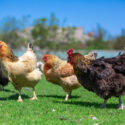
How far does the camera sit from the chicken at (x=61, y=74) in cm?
822

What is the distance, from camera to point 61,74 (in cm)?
834

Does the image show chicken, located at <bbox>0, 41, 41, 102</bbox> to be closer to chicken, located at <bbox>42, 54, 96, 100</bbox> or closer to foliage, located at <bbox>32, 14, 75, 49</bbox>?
chicken, located at <bbox>42, 54, 96, 100</bbox>

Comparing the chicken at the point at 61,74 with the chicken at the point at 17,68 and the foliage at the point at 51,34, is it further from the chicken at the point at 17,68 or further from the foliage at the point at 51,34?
the foliage at the point at 51,34

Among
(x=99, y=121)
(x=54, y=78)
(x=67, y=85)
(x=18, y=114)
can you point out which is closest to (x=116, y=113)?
(x=99, y=121)

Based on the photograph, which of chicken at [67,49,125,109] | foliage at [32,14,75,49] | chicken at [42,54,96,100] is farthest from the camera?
foliage at [32,14,75,49]

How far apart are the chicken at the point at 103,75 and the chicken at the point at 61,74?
66.0 inches

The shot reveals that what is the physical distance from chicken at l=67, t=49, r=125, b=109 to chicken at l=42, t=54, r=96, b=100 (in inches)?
66.0

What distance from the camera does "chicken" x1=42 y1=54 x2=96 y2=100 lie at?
8.22 meters

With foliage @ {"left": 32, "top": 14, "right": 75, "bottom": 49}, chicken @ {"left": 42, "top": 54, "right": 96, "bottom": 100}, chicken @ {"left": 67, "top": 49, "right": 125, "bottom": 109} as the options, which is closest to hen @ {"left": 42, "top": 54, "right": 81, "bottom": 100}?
chicken @ {"left": 42, "top": 54, "right": 96, "bottom": 100}

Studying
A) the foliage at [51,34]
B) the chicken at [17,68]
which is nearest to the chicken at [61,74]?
the chicken at [17,68]

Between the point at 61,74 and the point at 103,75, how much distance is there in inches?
105

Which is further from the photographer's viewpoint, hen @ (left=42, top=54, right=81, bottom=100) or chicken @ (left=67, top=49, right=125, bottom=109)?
hen @ (left=42, top=54, right=81, bottom=100)

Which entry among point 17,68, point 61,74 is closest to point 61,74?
point 61,74

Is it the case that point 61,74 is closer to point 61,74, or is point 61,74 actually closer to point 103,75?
point 61,74
